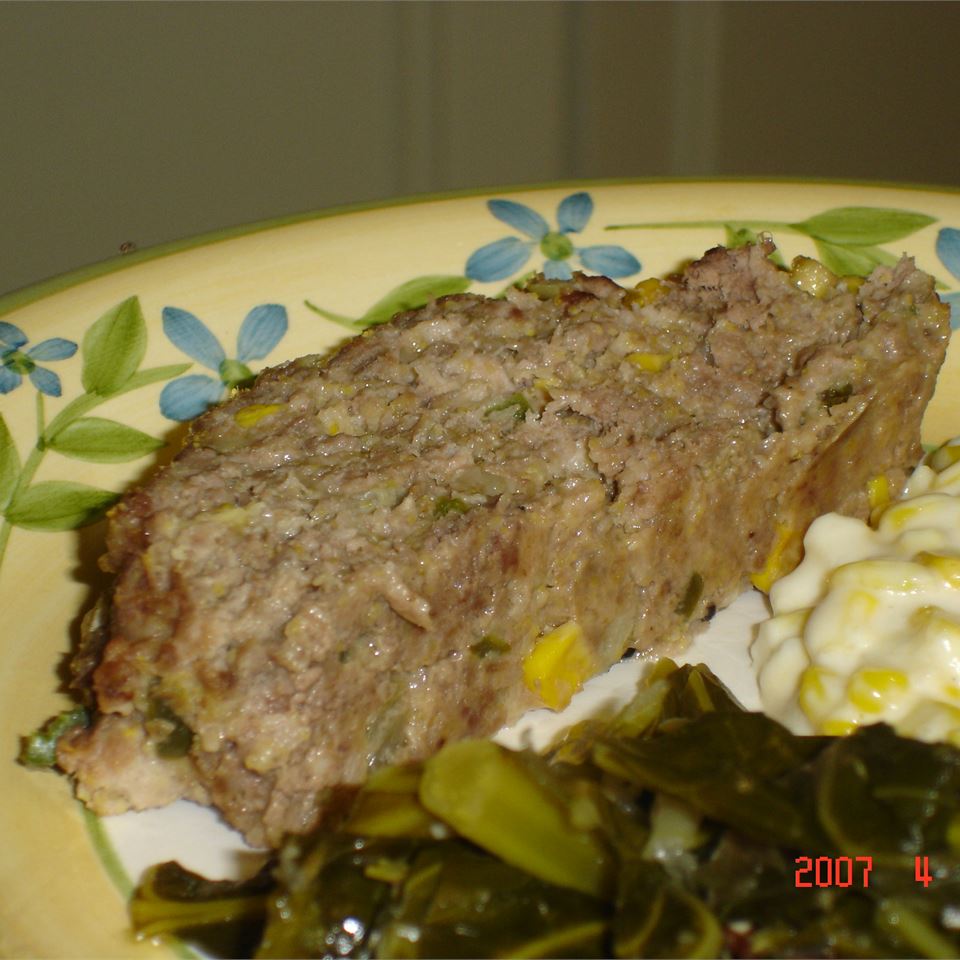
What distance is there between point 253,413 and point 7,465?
1.20 m

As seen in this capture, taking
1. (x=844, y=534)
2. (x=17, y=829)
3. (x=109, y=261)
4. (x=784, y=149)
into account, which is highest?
(x=109, y=261)

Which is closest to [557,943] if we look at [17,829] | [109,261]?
[17,829]

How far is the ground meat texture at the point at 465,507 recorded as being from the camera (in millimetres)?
3102

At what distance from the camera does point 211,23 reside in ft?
30.5

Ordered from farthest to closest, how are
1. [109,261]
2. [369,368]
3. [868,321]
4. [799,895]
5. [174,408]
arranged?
[109,261] < [174,408] < [868,321] < [369,368] < [799,895]

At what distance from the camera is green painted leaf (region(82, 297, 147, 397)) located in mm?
4777

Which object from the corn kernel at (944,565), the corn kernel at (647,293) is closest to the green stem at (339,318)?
the corn kernel at (647,293)

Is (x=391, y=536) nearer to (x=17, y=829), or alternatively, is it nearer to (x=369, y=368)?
(x=369, y=368)

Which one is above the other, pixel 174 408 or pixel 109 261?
pixel 109 261

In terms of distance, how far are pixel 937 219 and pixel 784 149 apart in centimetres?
717

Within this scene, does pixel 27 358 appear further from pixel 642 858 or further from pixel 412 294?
pixel 642 858
